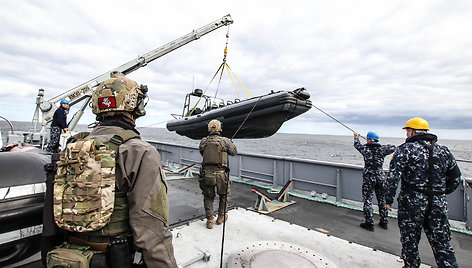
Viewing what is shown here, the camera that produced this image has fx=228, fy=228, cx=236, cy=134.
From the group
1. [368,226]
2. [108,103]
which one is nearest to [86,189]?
[108,103]

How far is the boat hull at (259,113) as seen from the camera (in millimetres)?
5828

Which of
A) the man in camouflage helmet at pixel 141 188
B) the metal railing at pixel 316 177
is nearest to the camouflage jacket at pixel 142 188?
the man in camouflage helmet at pixel 141 188

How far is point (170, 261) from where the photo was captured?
3.91ft

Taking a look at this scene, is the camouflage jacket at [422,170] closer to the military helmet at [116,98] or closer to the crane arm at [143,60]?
the military helmet at [116,98]

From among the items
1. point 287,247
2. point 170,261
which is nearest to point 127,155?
point 170,261

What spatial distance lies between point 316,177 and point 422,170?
10.6 feet

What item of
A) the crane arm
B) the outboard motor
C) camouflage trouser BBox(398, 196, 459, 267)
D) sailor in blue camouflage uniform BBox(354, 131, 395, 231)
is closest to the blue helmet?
sailor in blue camouflage uniform BBox(354, 131, 395, 231)

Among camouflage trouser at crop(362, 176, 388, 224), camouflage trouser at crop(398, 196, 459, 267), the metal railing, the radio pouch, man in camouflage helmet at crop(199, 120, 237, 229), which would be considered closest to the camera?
the radio pouch

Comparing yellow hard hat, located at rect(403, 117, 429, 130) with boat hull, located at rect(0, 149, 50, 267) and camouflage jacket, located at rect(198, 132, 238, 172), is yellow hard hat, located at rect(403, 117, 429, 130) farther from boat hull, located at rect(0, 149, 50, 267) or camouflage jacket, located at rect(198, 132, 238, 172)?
boat hull, located at rect(0, 149, 50, 267)

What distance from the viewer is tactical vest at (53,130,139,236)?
1112mm

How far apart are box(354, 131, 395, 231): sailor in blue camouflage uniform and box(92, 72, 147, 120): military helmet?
3.56m

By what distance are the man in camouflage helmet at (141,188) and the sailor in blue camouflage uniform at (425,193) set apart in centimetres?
224

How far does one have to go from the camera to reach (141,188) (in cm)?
116

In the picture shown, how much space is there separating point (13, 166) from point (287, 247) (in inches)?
105
